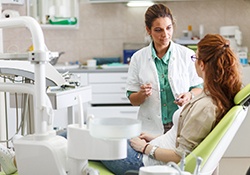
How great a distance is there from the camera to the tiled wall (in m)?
5.25

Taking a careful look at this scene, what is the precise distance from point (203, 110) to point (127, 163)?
467 mm

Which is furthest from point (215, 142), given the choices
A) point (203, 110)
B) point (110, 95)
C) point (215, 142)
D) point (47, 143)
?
point (110, 95)

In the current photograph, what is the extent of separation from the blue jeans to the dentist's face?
2.58 ft

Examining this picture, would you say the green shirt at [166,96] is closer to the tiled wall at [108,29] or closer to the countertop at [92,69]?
the countertop at [92,69]

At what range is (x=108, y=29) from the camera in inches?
212

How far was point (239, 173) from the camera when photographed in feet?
13.3

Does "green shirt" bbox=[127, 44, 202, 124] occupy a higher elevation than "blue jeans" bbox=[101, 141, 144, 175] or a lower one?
higher

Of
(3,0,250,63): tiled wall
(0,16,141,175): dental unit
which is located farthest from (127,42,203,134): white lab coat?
(3,0,250,63): tiled wall

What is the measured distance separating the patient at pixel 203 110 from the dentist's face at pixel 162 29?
59 centimetres

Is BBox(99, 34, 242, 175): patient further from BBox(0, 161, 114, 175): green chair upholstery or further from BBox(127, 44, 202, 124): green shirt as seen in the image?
BBox(127, 44, 202, 124): green shirt

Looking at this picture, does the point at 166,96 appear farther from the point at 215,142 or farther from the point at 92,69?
the point at 92,69

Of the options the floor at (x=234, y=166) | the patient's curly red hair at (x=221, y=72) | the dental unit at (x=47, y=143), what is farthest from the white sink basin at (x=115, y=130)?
the floor at (x=234, y=166)

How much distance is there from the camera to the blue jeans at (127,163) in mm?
2242

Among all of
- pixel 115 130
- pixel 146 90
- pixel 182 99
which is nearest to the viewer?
pixel 115 130
